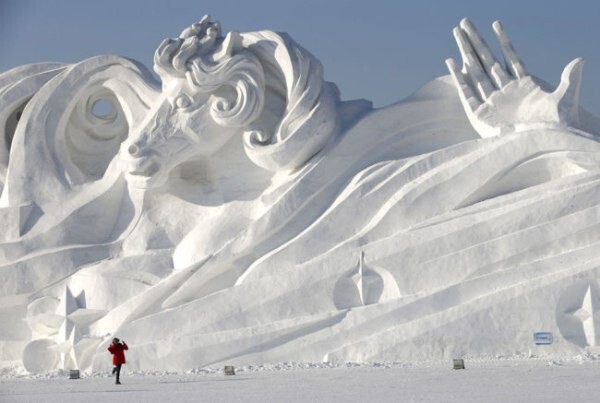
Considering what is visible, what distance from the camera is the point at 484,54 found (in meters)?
21.9

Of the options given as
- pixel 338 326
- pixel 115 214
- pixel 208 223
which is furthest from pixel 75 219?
pixel 338 326

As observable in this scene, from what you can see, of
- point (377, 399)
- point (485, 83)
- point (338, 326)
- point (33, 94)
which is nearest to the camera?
point (377, 399)

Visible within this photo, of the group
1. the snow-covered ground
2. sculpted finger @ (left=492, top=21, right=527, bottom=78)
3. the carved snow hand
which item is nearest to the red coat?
the snow-covered ground

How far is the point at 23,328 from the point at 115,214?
2106mm

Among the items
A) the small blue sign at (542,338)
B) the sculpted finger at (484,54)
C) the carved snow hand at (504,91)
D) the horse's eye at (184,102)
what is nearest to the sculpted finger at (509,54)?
the carved snow hand at (504,91)

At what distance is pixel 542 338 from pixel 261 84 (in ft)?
17.7

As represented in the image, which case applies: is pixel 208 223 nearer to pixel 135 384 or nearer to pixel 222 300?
pixel 222 300

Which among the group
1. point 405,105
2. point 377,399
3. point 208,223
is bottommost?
point 377,399

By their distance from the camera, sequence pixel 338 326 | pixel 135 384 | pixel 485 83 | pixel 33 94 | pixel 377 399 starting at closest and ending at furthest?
pixel 377 399, pixel 135 384, pixel 338 326, pixel 485 83, pixel 33 94

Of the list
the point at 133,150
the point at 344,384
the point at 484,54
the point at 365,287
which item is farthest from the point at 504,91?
the point at 344,384

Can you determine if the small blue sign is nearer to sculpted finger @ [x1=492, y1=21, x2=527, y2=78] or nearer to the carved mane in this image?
sculpted finger @ [x1=492, y1=21, x2=527, y2=78]

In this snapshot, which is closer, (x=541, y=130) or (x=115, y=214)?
(x=541, y=130)

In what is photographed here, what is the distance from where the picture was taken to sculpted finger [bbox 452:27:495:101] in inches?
851

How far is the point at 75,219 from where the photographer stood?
74.6 ft
